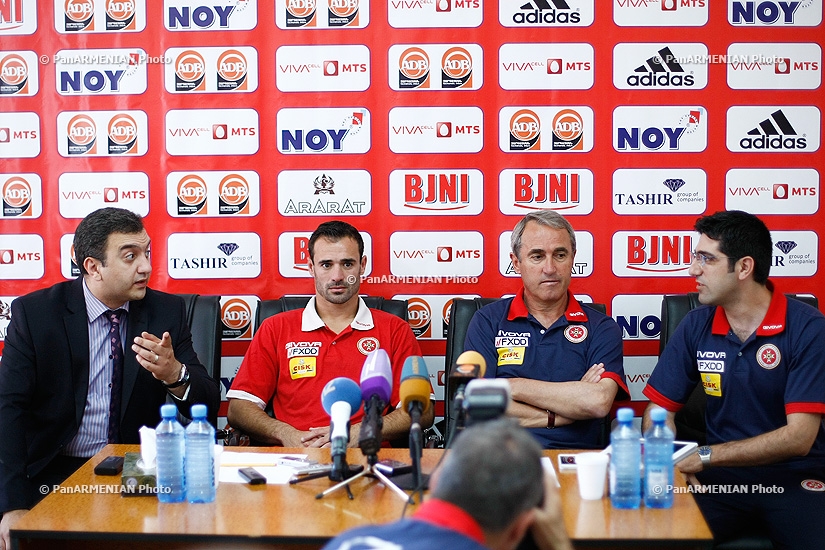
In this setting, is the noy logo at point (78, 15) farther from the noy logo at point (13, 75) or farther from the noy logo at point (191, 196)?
the noy logo at point (191, 196)

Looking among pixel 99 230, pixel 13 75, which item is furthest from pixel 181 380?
pixel 13 75

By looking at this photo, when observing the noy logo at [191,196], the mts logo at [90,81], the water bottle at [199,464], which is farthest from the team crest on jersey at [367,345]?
the mts logo at [90,81]

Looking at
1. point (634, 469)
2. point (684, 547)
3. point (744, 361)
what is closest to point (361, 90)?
point (744, 361)

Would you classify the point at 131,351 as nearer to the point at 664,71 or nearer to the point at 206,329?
the point at 206,329

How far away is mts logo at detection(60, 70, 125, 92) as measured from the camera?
3.42m

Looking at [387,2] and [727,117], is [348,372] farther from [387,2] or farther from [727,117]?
[727,117]

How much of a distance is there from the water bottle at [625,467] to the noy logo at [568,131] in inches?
71.6

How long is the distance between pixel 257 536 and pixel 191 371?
1.10 meters

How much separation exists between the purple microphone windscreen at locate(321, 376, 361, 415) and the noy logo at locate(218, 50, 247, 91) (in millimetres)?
1900

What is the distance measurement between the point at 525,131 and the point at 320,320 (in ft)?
4.11

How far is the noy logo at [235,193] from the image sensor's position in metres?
3.43

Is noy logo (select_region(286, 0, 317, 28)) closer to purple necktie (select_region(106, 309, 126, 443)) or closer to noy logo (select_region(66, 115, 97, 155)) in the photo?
noy logo (select_region(66, 115, 97, 155))

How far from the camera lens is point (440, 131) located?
3.38 meters

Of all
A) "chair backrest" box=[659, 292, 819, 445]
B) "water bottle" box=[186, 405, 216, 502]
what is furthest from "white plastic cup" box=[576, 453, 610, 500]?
"chair backrest" box=[659, 292, 819, 445]
